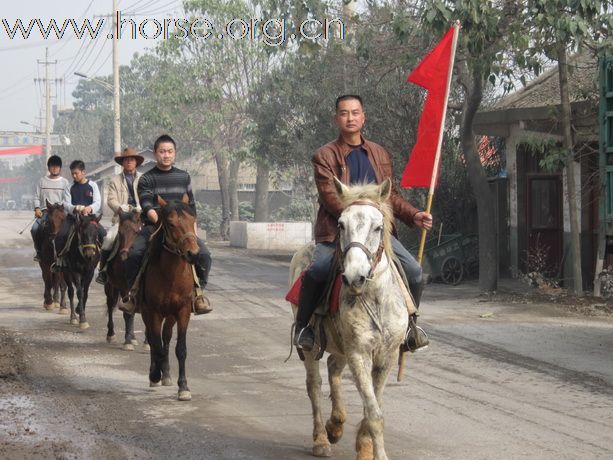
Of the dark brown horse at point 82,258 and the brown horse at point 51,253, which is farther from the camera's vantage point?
the brown horse at point 51,253

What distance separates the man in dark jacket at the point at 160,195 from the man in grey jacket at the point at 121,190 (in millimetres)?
2239

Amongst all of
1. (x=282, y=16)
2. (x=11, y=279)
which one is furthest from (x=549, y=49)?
(x=11, y=279)

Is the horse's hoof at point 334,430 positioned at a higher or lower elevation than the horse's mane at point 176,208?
lower

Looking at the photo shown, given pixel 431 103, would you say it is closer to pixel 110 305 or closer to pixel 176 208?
pixel 176 208

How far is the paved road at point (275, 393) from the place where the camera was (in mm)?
8227

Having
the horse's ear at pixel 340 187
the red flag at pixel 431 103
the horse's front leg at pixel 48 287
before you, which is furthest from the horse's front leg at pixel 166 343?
the horse's front leg at pixel 48 287

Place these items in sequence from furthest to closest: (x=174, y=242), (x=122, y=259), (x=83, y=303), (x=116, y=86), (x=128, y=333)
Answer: (x=116, y=86)
(x=83, y=303)
(x=128, y=333)
(x=122, y=259)
(x=174, y=242)

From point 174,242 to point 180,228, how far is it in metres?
0.21

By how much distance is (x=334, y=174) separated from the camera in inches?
313

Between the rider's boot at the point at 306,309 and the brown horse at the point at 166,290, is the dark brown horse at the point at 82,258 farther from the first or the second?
the rider's boot at the point at 306,309

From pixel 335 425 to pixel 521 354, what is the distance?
5.83 m

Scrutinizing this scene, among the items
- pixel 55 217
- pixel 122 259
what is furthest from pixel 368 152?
pixel 55 217

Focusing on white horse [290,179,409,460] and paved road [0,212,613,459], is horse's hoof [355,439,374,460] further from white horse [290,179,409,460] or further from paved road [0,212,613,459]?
paved road [0,212,613,459]

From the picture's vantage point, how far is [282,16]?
20297 mm
